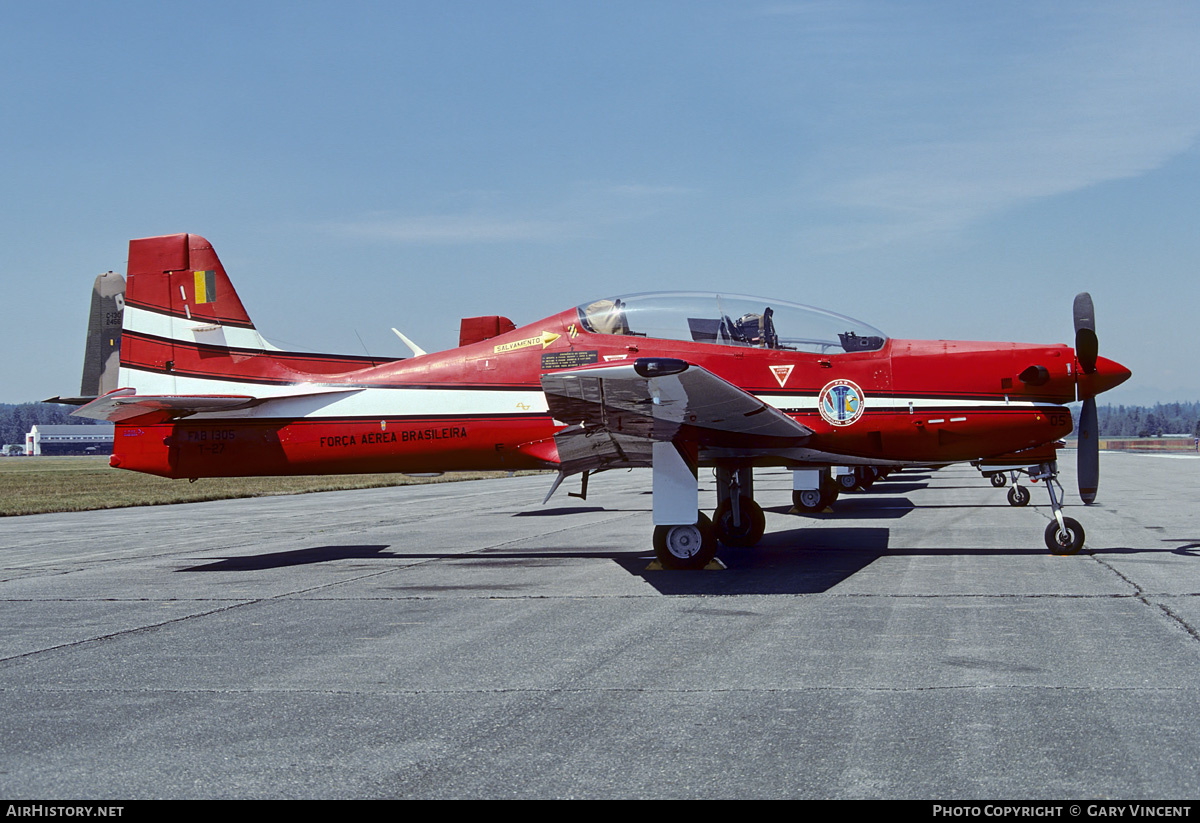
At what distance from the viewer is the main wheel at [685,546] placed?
10.3 metres

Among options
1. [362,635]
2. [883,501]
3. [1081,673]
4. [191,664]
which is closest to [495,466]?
[362,635]

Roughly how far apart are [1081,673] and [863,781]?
7.77 ft

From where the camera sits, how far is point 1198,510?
18453 millimetres

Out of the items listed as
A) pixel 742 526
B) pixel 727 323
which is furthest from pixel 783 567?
pixel 727 323

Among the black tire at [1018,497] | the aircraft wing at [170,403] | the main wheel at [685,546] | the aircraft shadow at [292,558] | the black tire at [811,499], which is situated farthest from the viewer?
the black tire at [1018,497]

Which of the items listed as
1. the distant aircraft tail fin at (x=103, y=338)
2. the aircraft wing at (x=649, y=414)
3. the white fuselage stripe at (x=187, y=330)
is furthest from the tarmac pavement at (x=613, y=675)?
the distant aircraft tail fin at (x=103, y=338)

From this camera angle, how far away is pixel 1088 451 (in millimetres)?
11250

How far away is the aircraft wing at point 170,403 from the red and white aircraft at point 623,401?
2 centimetres

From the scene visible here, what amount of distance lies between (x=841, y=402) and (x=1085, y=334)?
272 centimetres

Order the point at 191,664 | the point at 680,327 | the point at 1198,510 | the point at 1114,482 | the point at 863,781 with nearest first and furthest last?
the point at 863,781 < the point at 191,664 < the point at 680,327 < the point at 1198,510 < the point at 1114,482

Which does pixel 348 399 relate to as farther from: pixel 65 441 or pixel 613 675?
pixel 65 441

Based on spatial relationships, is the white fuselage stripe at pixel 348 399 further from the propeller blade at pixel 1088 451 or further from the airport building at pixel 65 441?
the airport building at pixel 65 441

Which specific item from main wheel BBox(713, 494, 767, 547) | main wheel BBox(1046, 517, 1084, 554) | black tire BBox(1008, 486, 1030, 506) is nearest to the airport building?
black tire BBox(1008, 486, 1030, 506)

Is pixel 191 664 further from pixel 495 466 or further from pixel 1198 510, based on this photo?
pixel 1198 510
